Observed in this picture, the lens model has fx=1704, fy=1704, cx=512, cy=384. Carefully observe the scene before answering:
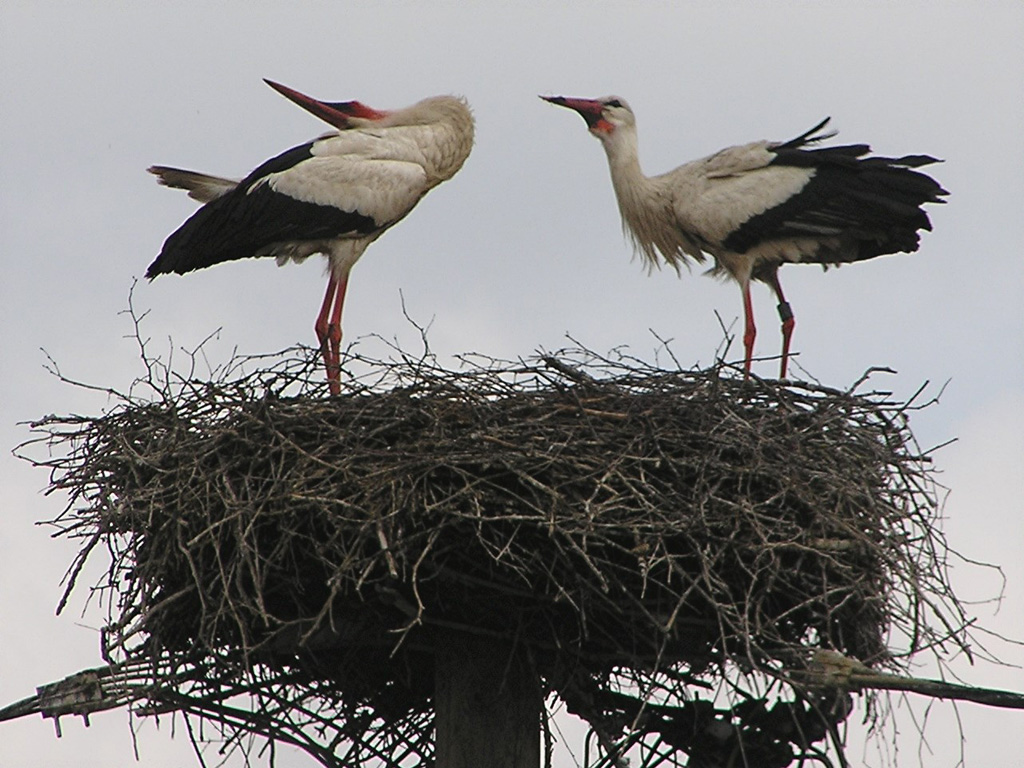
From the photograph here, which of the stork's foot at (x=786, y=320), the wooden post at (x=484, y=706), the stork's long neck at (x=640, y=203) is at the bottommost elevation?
the wooden post at (x=484, y=706)

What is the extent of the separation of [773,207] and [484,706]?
354cm

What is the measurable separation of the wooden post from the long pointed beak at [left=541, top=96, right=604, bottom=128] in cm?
401

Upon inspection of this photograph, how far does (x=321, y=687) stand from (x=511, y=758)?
2.91 feet

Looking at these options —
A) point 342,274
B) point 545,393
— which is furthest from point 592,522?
point 342,274

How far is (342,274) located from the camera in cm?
809

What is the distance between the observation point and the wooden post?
5512 millimetres

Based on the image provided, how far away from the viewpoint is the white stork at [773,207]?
813cm

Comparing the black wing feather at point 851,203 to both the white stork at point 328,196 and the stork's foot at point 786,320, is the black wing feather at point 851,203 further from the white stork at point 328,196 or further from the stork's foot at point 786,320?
the white stork at point 328,196

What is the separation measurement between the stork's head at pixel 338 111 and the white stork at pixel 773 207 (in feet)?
4.38

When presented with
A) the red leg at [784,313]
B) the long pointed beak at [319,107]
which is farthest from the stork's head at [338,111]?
the red leg at [784,313]

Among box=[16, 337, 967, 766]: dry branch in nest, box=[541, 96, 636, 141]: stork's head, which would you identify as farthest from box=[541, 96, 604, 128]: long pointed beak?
box=[16, 337, 967, 766]: dry branch in nest

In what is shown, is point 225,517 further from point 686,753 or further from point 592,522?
point 686,753

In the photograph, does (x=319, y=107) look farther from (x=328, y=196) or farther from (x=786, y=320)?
(x=786, y=320)

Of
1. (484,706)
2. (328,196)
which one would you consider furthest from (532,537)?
(328,196)
